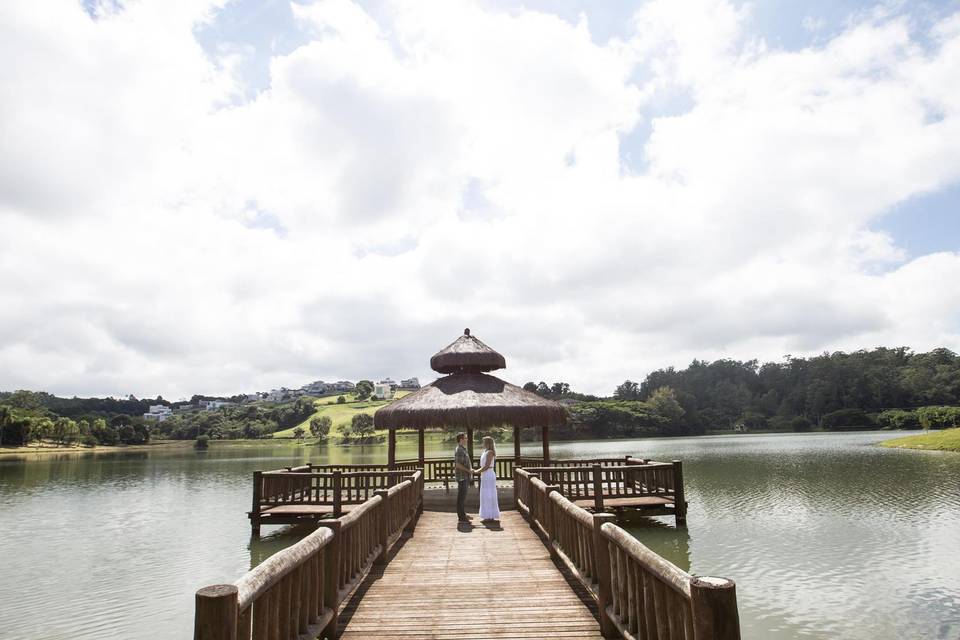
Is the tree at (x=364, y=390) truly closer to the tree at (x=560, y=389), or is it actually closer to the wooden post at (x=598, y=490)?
the tree at (x=560, y=389)

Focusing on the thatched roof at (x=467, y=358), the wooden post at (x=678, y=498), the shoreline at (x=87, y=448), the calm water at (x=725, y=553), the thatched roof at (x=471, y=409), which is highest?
the thatched roof at (x=467, y=358)

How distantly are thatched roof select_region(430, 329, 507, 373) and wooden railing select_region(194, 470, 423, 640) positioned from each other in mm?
9913

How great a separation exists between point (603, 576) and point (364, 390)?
14411 cm

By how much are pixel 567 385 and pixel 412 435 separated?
132ft

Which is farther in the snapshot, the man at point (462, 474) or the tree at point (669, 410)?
the tree at point (669, 410)

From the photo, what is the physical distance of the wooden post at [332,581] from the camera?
5332mm

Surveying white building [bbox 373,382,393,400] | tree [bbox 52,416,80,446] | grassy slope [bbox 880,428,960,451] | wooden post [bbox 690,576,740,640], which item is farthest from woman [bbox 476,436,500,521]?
white building [bbox 373,382,393,400]

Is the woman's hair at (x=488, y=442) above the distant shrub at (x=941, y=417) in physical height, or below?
above

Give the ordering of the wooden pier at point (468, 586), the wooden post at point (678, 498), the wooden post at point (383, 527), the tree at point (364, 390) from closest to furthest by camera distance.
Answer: the wooden pier at point (468, 586), the wooden post at point (383, 527), the wooden post at point (678, 498), the tree at point (364, 390)

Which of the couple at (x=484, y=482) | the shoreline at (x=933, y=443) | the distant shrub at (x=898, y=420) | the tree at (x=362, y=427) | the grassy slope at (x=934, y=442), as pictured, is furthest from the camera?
the tree at (x=362, y=427)

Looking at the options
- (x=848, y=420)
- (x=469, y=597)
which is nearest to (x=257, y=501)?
(x=469, y=597)

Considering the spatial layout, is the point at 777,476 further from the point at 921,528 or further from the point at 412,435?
the point at 412,435

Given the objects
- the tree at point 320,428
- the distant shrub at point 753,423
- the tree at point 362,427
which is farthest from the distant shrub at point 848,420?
the tree at point 320,428

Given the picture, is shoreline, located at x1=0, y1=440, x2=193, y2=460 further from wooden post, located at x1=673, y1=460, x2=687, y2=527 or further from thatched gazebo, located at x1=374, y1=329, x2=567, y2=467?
wooden post, located at x1=673, y1=460, x2=687, y2=527
